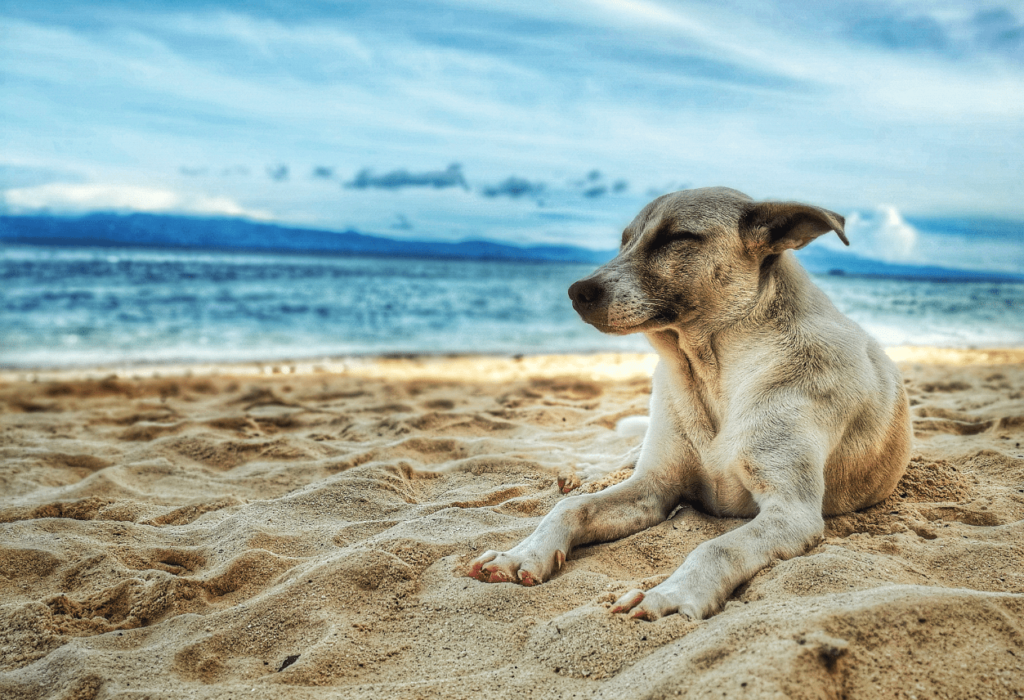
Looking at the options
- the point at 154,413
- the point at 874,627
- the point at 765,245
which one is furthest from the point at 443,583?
the point at 154,413

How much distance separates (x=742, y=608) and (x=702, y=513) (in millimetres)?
952

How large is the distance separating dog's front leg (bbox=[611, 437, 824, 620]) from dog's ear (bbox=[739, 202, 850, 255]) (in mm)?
781

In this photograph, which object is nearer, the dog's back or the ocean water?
the dog's back

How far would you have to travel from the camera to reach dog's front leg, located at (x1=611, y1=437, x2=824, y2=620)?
86.8 inches

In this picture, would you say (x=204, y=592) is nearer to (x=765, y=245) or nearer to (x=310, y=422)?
(x=765, y=245)

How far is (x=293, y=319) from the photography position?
60.9 ft

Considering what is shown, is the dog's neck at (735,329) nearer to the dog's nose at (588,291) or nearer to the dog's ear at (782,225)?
the dog's ear at (782,225)

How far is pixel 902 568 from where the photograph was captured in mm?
2434

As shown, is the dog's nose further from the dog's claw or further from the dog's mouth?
the dog's claw

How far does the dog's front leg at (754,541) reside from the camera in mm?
2205

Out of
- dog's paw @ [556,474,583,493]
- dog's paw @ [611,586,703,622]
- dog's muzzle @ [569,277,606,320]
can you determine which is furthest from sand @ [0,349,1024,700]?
dog's muzzle @ [569,277,606,320]

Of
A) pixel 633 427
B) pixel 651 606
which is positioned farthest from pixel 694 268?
pixel 633 427

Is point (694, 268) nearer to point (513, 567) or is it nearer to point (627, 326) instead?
point (627, 326)

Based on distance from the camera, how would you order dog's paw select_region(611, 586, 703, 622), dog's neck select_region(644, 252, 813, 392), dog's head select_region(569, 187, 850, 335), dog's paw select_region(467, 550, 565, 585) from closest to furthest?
dog's paw select_region(611, 586, 703, 622), dog's paw select_region(467, 550, 565, 585), dog's head select_region(569, 187, 850, 335), dog's neck select_region(644, 252, 813, 392)
